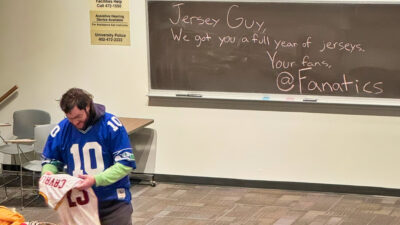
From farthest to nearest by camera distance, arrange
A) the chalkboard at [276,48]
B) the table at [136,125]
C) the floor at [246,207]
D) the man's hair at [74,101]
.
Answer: the table at [136,125] < the chalkboard at [276,48] < the floor at [246,207] < the man's hair at [74,101]

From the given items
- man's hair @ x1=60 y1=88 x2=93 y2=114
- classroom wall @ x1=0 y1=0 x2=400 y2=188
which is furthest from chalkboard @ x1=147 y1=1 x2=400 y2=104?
man's hair @ x1=60 y1=88 x2=93 y2=114

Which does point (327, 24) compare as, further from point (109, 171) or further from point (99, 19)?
point (109, 171)

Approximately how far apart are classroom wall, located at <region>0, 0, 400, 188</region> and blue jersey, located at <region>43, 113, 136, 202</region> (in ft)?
9.40

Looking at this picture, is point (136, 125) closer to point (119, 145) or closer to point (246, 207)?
point (246, 207)

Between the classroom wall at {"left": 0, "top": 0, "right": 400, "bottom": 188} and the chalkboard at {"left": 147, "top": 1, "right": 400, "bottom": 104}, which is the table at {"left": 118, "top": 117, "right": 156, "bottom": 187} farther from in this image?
the chalkboard at {"left": 147, "top": 1, "right": 400, "bottom": 104}

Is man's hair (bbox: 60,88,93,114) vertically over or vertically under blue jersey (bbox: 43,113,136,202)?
over

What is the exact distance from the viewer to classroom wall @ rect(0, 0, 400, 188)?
18.6 feet

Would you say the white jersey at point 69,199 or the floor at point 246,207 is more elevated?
the white jersey at point 69,199

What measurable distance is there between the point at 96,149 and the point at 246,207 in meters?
2.59

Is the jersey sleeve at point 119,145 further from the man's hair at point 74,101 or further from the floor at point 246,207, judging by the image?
the floor at point 246,207

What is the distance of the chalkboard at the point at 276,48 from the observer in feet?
17.9

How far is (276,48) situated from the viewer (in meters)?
5.66

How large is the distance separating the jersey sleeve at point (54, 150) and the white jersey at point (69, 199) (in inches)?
5.6

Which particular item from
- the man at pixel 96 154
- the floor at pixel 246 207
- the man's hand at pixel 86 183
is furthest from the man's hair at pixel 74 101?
the floor at pixel 246 207
